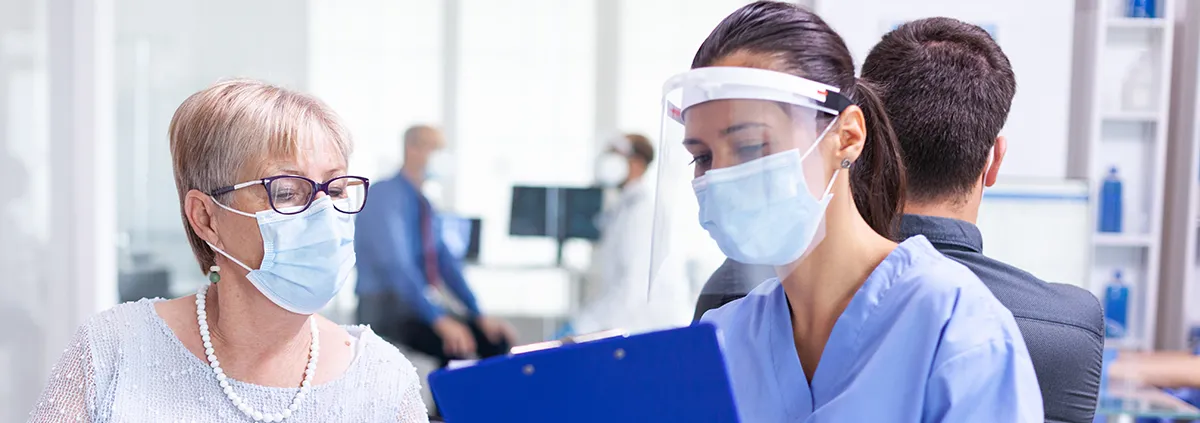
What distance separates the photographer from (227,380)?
1.15m

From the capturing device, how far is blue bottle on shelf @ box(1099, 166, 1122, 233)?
3.30m

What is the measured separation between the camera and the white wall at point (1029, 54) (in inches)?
114

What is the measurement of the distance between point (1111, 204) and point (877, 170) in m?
2.80

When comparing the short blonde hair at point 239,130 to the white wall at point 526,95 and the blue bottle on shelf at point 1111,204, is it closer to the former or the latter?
the white wall at point 526,95

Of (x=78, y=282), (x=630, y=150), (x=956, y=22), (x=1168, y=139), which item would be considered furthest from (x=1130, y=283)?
(x=78, y=282)

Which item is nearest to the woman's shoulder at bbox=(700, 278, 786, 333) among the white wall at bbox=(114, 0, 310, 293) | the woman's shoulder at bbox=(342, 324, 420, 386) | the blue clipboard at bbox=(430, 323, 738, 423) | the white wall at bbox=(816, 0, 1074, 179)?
the blue clipboard at bbox=(430, 323, 738, 423)

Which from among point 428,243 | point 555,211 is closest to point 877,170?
point 555,211

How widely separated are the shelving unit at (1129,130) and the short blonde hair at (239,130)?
2728 mm

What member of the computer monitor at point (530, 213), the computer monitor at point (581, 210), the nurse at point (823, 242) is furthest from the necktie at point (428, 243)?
the nurse at point (823, 242)

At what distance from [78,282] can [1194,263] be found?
13.3 feet

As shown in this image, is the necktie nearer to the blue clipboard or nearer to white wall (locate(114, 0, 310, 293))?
white wall (locate(114, 0, 310, 293))

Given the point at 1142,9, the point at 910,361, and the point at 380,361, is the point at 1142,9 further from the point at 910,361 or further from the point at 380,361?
the point at 380,361

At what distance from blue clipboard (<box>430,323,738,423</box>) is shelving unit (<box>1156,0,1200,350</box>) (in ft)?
10.6

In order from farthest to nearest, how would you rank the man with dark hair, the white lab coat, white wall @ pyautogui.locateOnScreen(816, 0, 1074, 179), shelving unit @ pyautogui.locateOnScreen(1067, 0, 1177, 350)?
the white lab coat, shelving unit @ pyautogui.locateOnScreen(1067, 0, 1177, 350), white wall @ pyautogui.locateOnScreen(816, 0, 1074, 179), the man with dark hair
